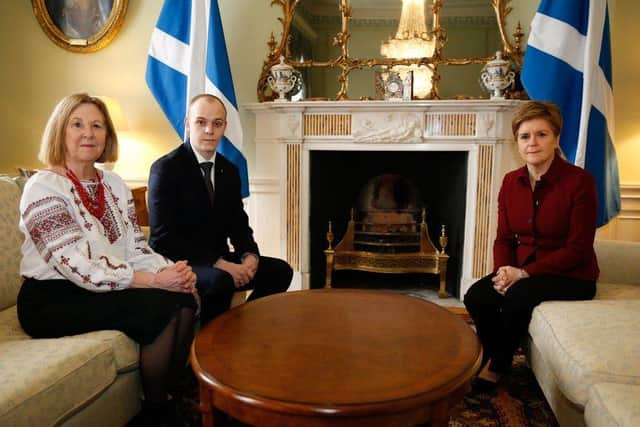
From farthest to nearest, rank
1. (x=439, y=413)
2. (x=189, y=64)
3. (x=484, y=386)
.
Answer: (x=189, y=64) < (x=484, y=386) < (x=439, y=413)

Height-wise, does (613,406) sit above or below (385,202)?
below

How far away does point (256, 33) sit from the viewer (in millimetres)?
2877

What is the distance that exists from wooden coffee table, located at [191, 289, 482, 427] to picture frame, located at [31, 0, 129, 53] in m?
2.28

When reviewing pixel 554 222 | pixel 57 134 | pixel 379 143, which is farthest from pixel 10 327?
pixel 379 143

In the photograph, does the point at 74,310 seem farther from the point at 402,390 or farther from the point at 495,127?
the point at 495,127

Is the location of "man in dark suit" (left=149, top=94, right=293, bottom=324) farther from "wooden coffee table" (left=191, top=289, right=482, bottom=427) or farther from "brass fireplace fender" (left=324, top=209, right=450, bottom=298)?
"brass fireplace fender" (left=324, top=209, right=450, bottom=298)

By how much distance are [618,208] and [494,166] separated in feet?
2.11

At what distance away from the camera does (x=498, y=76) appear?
259cm

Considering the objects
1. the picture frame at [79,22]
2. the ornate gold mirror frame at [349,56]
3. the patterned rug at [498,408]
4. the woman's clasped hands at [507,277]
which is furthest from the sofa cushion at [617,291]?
the picture frame at [79,22]

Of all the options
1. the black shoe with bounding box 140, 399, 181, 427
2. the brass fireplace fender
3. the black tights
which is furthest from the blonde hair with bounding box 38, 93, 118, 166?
the brass fireplace fender

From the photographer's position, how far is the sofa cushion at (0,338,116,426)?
996 mm

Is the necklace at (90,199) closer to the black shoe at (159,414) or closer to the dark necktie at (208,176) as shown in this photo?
the dark necktie at (208,176)

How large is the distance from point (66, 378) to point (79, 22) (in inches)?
101

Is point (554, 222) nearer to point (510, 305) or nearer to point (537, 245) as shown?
point (537, 245)
